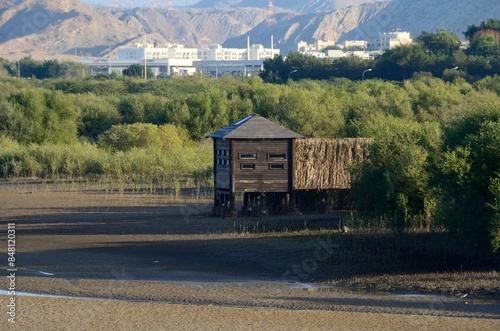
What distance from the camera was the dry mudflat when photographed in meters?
15.9

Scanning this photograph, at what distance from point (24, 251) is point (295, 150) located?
8615mm

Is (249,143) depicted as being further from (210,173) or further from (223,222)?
(210,173)

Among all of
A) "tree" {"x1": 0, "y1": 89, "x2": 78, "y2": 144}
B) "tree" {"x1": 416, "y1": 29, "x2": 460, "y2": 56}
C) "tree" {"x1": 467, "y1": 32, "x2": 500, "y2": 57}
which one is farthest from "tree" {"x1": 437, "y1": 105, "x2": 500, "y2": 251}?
"tree" {"x1": 416, "y1": 29, "x2": 460, "y2": 56}

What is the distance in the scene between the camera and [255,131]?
90.3ft

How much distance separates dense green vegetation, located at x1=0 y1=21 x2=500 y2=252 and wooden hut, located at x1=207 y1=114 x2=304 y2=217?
249 centimetres

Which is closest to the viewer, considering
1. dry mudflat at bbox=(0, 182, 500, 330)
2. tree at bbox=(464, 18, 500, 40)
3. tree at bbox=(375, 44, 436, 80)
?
dry mudflat at bbox=(0, 182, 500, 330)

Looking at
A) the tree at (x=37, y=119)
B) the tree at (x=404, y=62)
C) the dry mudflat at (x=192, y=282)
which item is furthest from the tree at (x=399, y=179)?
the tree at (x=404, y=62)

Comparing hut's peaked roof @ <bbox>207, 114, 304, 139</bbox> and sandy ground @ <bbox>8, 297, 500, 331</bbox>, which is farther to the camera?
hut's peaked roof @ <bbox>207, 114, 304, 139</bbox>

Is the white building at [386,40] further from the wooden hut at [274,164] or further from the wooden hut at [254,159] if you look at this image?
the wooden hut at [254,159]

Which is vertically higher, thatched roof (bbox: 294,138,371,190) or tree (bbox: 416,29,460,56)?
tree (bbox: 416,29,460,56)

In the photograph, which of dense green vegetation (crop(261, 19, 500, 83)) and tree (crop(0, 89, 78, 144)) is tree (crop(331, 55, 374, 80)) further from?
tree (crop(0, 89, 78, 144))

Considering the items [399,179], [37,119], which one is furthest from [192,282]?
[37,119]

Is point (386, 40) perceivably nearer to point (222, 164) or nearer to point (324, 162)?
point (324, 162)

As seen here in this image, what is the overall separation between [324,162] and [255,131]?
218 cm
